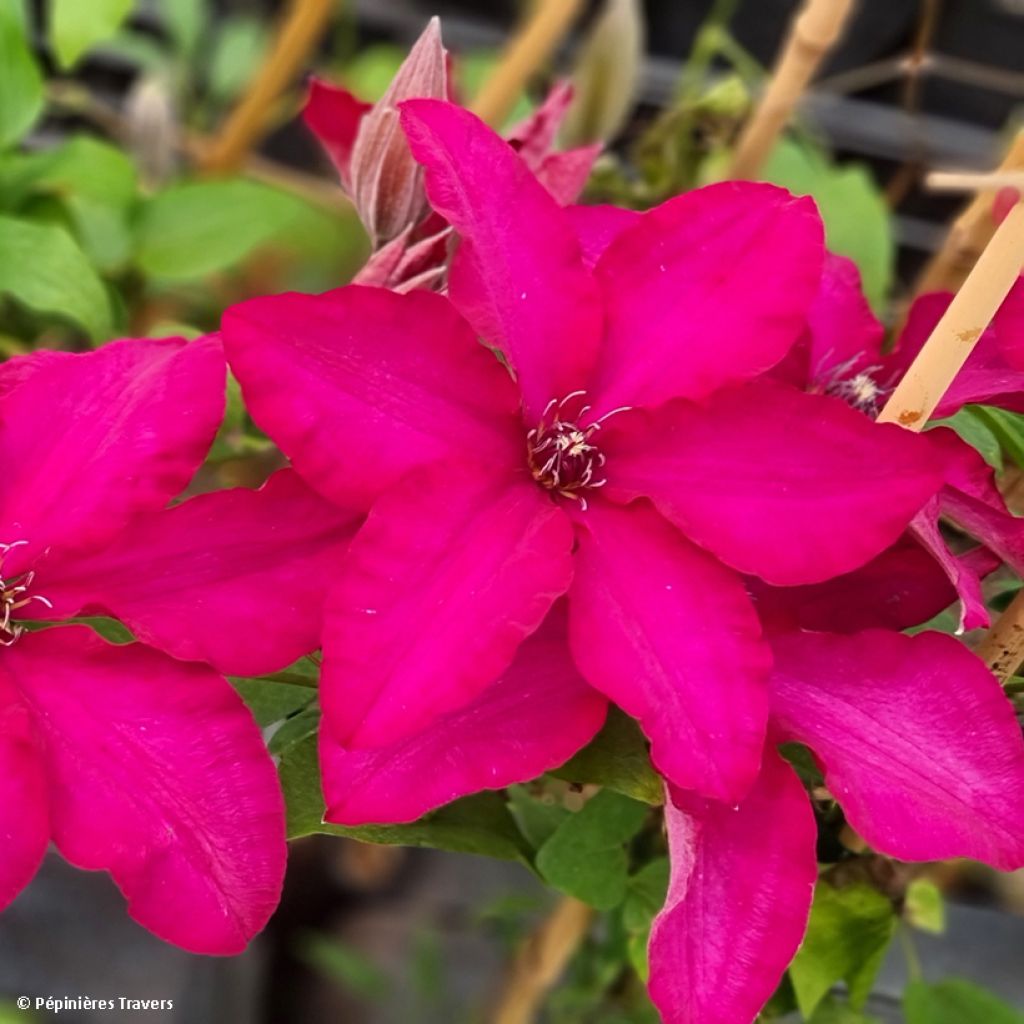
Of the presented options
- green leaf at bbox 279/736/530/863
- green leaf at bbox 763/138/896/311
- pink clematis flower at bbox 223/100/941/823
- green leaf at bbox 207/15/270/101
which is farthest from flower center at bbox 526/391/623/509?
green leaf at bbox 207/15/270/101

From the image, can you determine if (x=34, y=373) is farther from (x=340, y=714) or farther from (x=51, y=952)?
(x=51, y=952)

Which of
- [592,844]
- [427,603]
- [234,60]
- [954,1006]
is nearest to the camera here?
[427,603]

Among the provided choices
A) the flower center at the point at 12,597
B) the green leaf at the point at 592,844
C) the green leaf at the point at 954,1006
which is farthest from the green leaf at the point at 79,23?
the green leaf at the point at 954,1006

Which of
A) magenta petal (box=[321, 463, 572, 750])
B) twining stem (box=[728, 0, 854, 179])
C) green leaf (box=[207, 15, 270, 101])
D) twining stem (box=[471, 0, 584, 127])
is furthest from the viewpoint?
green leaf (box=[207, 15, 270, 101])

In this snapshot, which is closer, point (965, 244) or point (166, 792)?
point (166, 792)

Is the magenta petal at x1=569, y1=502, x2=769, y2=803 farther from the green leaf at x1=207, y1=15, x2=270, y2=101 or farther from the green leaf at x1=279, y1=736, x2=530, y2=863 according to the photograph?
the green leaf at x1=207, y1=15, x2=270, y2=101

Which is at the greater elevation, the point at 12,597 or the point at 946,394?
the point at 946,394

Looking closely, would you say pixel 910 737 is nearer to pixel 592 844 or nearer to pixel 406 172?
pixel 592 844

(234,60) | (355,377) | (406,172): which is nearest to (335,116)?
(406,172)
